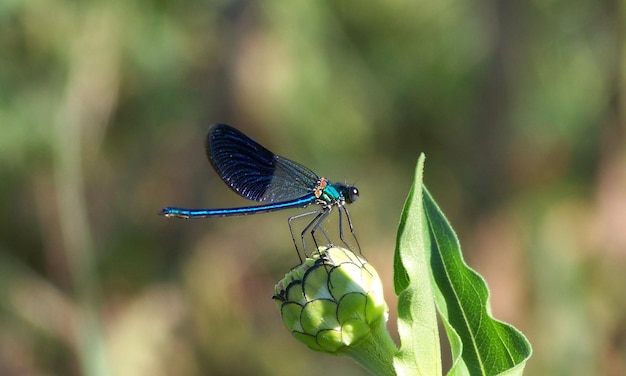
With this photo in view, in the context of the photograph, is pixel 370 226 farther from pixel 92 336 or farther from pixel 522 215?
pixel 92 336

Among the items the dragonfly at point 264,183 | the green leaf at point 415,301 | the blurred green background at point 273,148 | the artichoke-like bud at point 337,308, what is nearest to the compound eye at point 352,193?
the dragonfly at point 264,183

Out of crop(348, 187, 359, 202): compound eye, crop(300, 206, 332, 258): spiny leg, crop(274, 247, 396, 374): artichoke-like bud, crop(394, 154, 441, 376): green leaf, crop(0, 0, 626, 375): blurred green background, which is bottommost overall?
crop(394, 154, 441, 376): green leaf

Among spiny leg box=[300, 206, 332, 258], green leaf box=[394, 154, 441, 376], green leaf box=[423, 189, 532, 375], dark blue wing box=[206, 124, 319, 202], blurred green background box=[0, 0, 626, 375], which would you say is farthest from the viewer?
blurred green background box=[0, 0, 626, 375]

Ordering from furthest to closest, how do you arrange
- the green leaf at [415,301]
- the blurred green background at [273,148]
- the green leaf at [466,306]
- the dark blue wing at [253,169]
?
the blurred green background at [273,148]
the dark blue wing at [253,169]
the green leaf at [466,306]
the green leaf at [415,301]

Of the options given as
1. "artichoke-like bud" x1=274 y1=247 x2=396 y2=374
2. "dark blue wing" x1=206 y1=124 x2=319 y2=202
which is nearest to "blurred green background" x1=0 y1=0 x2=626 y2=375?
"dark blue wing" x1=206 y1=124 x2=319 y2=202

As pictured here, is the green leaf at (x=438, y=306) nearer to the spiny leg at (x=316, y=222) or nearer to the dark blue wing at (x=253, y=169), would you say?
the spiny leg at (x=316, y=222)

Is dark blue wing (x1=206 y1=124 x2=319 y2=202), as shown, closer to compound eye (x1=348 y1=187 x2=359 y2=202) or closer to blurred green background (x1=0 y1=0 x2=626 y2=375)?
compound eye (x1=348 y1=187 x2=359 y2=202)
